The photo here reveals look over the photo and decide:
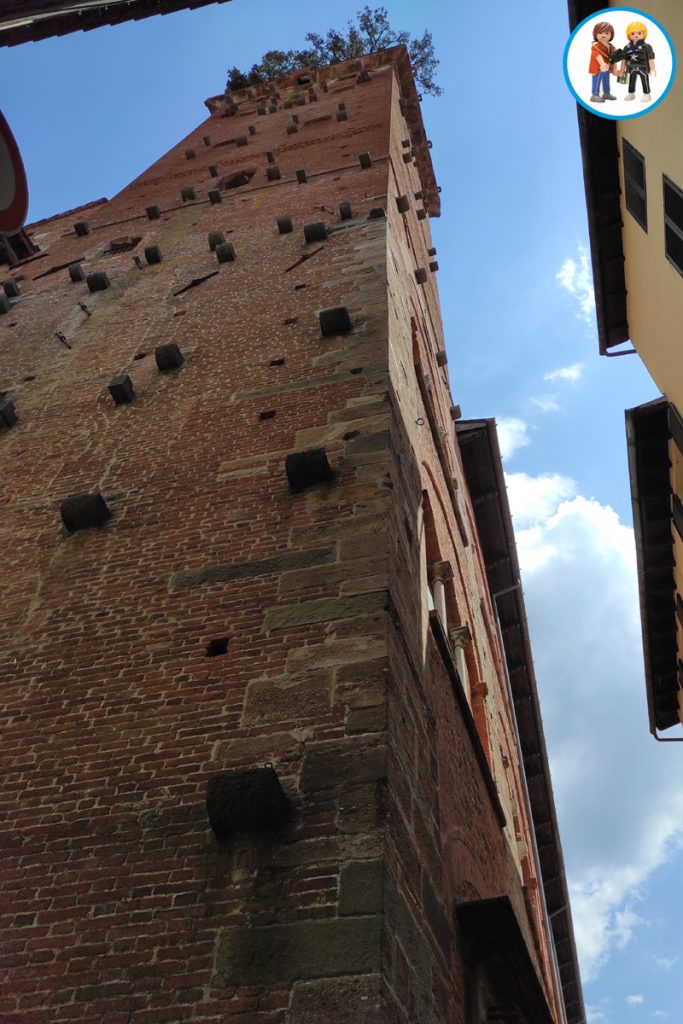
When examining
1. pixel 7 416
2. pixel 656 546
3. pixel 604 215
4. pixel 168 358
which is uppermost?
pixel 604 215

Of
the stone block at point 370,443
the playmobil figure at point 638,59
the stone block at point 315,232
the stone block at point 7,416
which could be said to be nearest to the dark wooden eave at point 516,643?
the stone block at point 315,232

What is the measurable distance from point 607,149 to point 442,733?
27.5 ft

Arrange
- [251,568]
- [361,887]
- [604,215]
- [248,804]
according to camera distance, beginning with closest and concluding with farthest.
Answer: [361,887] → [248,804] → [251,568] → [604,215]

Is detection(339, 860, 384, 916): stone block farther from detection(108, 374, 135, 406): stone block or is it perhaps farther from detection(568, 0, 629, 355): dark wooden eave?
detection(568, 0, 629, 355): dark wooden eave

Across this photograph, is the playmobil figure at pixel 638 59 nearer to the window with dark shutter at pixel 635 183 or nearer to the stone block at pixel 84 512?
the window with dark shutter at pixel 635 183

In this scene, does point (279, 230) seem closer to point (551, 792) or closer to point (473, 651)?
point (473, 651)

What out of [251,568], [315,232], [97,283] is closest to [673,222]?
[315,232]

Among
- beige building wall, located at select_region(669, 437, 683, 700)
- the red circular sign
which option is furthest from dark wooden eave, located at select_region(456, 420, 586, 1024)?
the red circular sign

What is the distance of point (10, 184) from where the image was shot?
4605 mm

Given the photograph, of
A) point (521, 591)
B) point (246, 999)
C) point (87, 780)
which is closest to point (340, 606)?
point (87, 780)

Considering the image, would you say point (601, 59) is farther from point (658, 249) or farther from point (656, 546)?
point (656, 546)

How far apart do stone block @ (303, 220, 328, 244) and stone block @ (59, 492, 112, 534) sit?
17.2ft

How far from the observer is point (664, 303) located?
30.4ft

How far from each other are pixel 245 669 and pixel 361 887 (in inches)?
55.7
